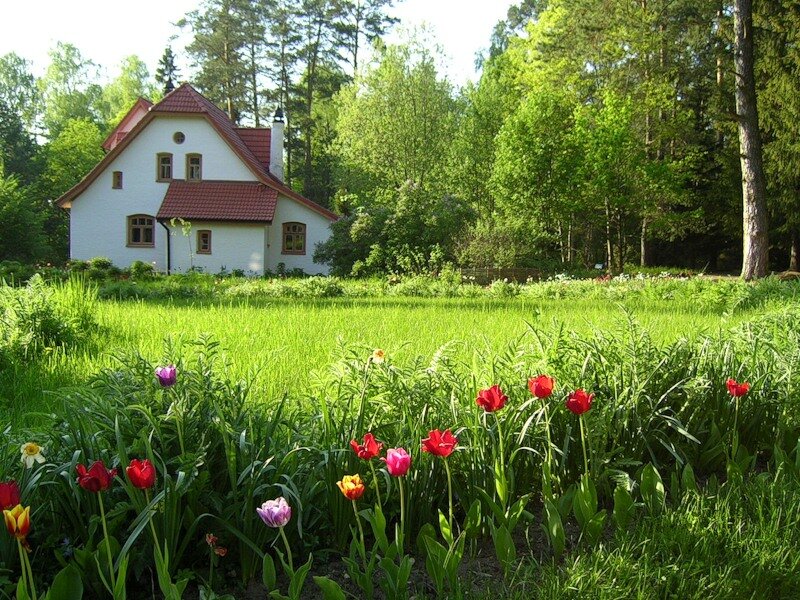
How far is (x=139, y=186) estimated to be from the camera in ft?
97.4

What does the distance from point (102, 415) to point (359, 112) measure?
37.1 m

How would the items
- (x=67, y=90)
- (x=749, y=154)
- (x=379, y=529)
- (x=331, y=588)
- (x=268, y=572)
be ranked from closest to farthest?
(x=331, y=588) → (x=268, y=572) → (x=379, y=529) → (x=749, y=154) → (x=67, y=90)

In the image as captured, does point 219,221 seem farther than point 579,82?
No

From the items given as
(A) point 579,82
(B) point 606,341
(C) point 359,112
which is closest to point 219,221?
(C) point 359,112

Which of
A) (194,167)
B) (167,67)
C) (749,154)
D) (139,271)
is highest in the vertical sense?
(167,67)

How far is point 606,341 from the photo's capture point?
150 inches

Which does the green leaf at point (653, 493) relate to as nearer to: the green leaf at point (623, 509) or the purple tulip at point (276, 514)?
the green leaf at point (623, 509)

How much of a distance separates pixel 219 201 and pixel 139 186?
3809 millimetres

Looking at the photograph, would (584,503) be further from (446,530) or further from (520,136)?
(520,136)

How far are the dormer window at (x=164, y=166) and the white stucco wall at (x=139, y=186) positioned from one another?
165 millimetres

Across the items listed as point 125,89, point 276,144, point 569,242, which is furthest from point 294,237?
point 125,89

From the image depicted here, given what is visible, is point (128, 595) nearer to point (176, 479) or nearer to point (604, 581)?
point (176, 479)

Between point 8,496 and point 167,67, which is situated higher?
point 167,67

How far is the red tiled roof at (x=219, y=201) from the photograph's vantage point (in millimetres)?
28188
